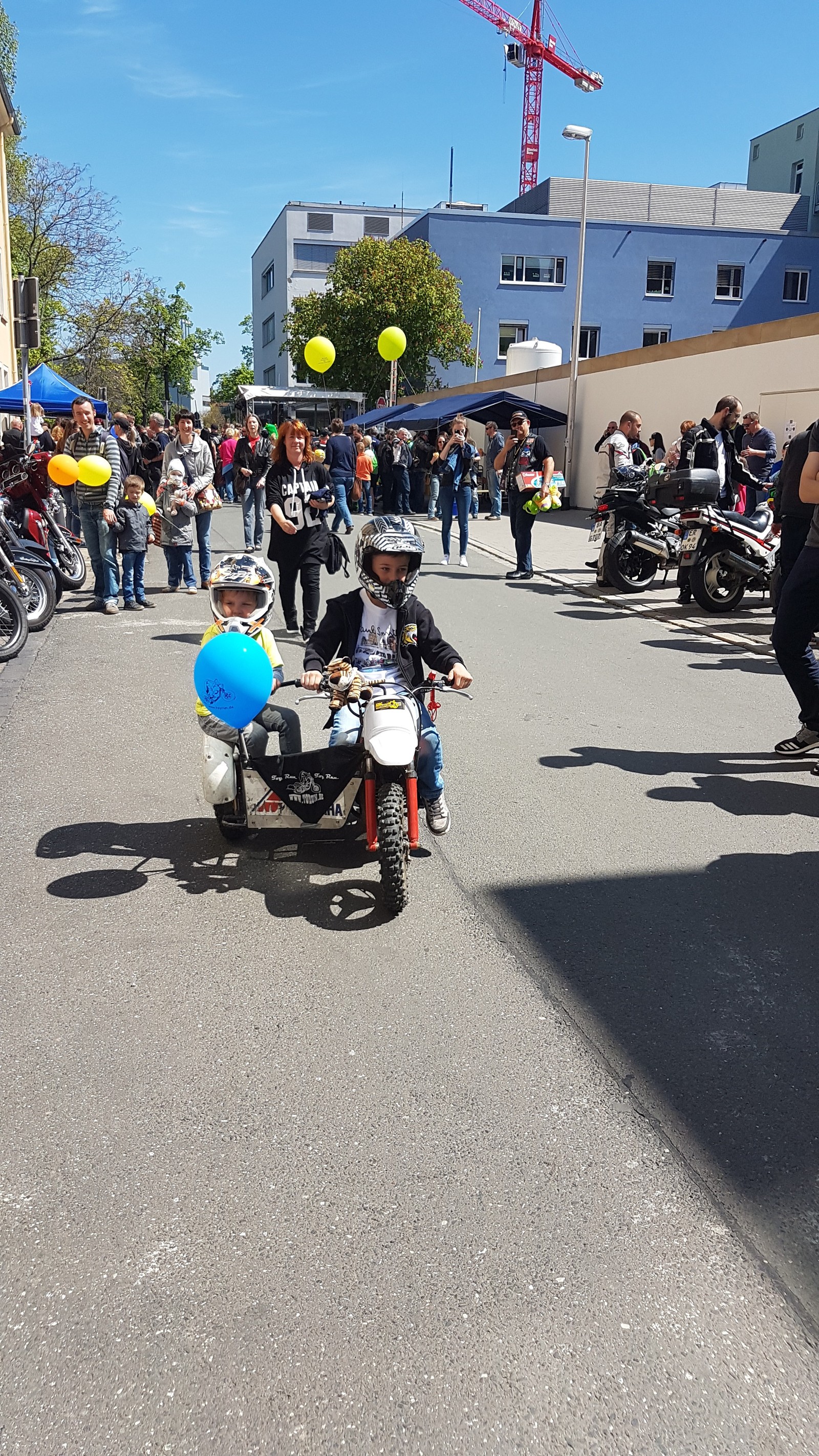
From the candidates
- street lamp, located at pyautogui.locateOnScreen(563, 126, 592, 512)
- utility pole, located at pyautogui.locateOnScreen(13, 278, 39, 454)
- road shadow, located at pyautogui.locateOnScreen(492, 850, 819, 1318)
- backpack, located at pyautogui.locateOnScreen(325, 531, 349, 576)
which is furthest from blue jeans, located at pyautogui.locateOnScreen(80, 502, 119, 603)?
street lamp, located at pyautogui.locateOnScreen(563, 126, 592, 512)

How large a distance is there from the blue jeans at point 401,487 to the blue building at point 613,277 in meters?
26.3

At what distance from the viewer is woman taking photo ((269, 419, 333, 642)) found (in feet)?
29.7

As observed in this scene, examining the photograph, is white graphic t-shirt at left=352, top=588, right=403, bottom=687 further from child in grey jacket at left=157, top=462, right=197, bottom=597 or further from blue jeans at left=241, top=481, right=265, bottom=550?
blue jeans at left=241, top=481, right=265, bottom=550

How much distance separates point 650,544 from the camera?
1327 centimetres

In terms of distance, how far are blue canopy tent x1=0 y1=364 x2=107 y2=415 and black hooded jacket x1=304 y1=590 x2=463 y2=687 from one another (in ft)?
64.6

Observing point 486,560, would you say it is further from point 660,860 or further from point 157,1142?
point 157,1142

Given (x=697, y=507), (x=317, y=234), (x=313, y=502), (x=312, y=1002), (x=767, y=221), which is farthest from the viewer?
(x=317, y=234)

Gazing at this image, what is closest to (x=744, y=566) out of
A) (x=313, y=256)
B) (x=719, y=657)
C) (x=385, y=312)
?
(x=719, y=657)

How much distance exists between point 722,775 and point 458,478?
32.8 feet

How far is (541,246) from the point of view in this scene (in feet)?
167

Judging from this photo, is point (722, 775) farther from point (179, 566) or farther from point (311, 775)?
point (179, 566)

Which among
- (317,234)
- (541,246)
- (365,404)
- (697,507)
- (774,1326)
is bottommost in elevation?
(774,1326)

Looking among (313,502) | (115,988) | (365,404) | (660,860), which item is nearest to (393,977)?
(115,988)

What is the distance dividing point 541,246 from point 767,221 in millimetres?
17953
